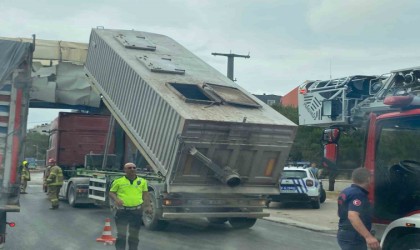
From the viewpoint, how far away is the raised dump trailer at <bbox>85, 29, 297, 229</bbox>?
11.1m

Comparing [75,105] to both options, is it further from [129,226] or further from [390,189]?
[390,189]

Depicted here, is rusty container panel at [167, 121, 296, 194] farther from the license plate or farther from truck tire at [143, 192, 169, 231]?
truck tire at [143, 192, 169, 231]

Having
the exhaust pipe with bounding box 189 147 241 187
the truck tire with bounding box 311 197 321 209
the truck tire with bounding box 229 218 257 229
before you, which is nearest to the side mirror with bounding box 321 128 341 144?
the exhaust pipe with bounding box 189 147 241 187

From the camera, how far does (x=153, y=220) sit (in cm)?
1189

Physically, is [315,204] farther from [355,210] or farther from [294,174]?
[355,210]

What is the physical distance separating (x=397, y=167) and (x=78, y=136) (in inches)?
526

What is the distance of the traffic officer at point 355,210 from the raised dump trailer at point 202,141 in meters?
5.41

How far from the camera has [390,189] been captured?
6078 mm

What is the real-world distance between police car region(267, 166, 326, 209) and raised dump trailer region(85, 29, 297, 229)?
5.19 meters

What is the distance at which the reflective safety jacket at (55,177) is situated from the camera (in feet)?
55.6

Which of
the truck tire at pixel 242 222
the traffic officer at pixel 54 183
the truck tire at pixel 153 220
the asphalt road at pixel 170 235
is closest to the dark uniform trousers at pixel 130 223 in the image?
the asphalt road at pixel 170 235

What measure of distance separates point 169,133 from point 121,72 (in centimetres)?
335

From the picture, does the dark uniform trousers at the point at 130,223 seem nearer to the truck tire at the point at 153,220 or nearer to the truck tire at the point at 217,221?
the truck tire at the point at 153,220

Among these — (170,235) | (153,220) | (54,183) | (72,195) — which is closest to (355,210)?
(170,235)
